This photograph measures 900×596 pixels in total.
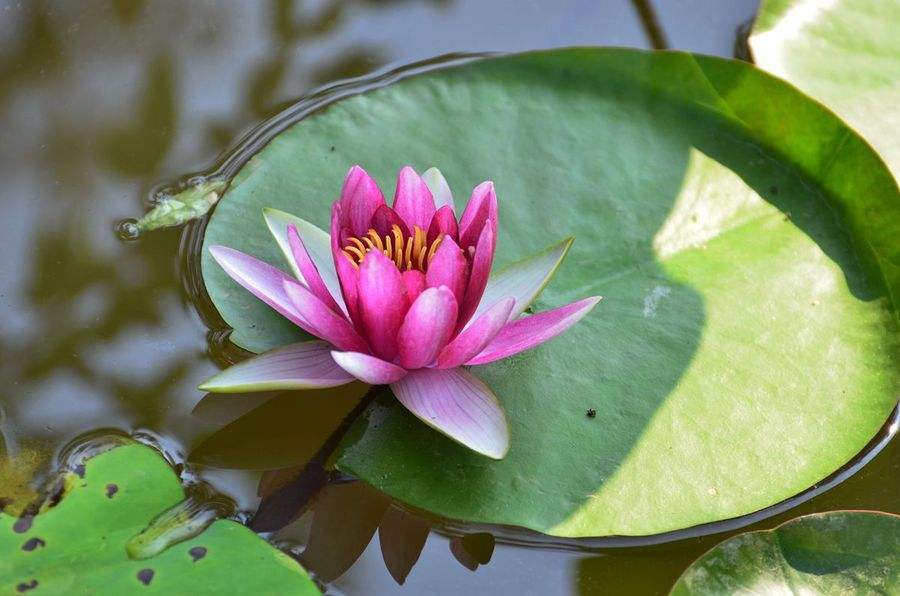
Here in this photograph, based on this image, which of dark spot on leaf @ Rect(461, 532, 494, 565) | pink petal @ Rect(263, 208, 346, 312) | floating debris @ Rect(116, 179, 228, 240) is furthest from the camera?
floating debris @ Rect(116, 179, 228, 240)

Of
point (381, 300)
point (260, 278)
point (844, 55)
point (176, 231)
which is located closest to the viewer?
point (381, 300)

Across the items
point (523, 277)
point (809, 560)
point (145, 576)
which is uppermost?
point (523, 277)

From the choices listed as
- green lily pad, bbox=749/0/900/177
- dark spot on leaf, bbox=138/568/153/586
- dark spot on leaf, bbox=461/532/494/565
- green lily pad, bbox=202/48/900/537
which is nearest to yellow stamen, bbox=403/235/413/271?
green lily pad, bbox=202/48/900/537

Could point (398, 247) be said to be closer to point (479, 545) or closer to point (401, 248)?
point (401, 248)

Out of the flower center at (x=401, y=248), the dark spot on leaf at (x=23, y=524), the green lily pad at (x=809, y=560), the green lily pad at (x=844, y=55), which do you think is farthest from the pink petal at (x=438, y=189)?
the green lily pad at (x=844, y=55)

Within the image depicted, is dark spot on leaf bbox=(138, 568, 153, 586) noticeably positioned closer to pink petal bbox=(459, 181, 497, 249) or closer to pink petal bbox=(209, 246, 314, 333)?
pink petal bbox=(209, 246, 314, 333)

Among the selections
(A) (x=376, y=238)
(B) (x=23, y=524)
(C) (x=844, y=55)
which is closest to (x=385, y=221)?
(A) (x=376, y=238)

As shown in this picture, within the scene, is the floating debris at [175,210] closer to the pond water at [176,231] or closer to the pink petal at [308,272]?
the pond water at [176,231]
